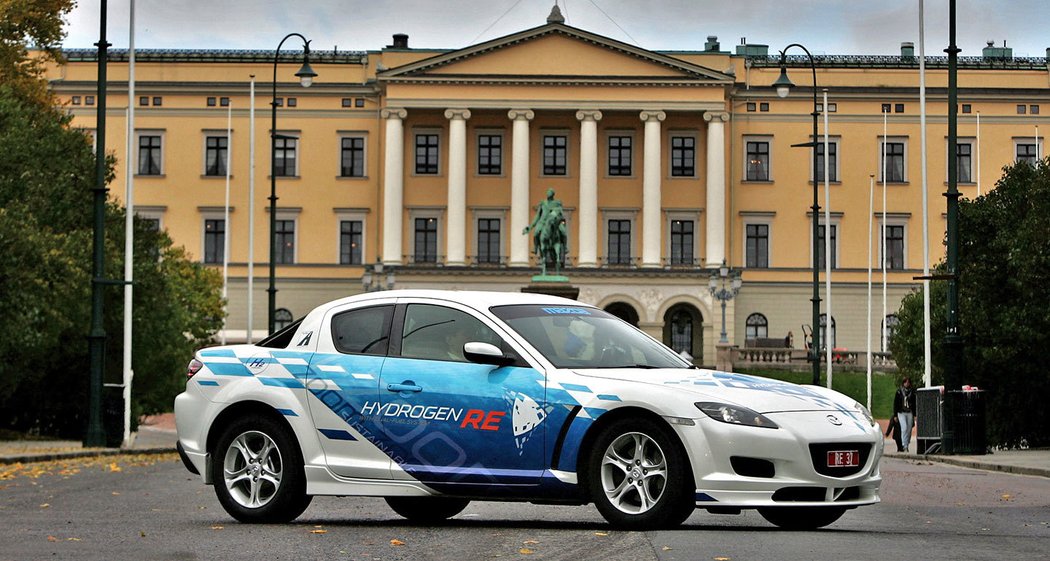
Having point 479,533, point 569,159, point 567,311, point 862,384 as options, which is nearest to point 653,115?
point 569,159

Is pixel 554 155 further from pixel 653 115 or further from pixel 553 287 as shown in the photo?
pixel 553 287

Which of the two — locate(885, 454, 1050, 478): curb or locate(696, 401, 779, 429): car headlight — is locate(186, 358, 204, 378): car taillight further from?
locate(885, 454, 1050, 478): curb

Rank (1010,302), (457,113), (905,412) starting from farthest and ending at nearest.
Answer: (457,113), (905,412), (1010,302)

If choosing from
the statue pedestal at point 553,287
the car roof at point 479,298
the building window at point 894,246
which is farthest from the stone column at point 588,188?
the car roof at point 479,298

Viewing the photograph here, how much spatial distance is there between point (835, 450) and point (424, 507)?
3642 millimetres

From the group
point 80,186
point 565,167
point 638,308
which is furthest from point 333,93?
point 80,186

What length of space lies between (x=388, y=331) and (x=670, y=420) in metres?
2.58

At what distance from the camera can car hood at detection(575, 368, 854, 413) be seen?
13094 millimetres

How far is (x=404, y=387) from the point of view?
1406 cm

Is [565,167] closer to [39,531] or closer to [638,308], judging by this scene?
[638,308]

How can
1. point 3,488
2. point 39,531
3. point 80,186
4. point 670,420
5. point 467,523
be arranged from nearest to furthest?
point 670,420 → point 39,531 → point 467,523 → point 3,488 → point 80,186

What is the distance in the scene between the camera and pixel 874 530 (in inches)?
562

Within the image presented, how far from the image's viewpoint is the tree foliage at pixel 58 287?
125 feet

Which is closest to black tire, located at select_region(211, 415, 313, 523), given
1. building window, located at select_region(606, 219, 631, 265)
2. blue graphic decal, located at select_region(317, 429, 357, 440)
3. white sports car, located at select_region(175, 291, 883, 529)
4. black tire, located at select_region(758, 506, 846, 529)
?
white sports car, located at select_region(175, 291, 883, 529)
